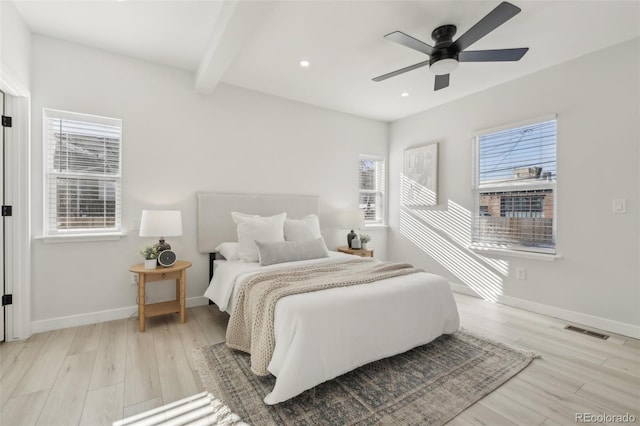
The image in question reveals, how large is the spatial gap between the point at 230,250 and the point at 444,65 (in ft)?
9.06

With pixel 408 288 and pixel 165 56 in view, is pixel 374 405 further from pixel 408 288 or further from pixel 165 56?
pixel 165 56

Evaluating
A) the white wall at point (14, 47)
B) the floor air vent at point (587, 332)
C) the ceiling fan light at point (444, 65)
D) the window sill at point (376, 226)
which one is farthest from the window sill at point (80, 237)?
the floor air vent at point (587, 332)

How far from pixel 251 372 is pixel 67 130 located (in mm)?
2928

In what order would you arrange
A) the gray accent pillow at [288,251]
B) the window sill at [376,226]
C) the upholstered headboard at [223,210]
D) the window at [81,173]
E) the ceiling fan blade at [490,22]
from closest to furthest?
the ceiling fan blade at [490,22]
the window at [81,173]
the gray accent pillow at [288,251]
the upholstered headboard at [223,210]
the window sill at [376,226]

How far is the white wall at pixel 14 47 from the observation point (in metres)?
2.19

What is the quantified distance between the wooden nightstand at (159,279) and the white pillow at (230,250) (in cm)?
42

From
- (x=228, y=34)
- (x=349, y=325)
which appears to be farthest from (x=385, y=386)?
(x=228, y=34)

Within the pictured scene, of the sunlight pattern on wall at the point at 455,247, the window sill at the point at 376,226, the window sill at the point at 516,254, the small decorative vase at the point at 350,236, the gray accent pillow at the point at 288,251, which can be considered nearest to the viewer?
the gray accent pillow at the point at 288,251

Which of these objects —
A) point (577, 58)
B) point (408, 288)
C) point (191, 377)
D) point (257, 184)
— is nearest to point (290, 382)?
point (191, 377)

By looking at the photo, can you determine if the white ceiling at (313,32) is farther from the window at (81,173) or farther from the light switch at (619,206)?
the light switch at (619,206)

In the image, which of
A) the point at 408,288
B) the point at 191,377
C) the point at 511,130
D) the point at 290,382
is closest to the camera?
the point at 290,382

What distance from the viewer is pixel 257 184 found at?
3955 millimetres

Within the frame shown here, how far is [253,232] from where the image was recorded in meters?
3.27

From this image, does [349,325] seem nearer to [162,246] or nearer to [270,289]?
[270,289]
